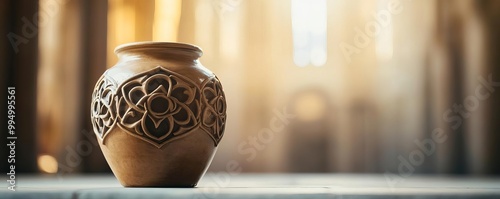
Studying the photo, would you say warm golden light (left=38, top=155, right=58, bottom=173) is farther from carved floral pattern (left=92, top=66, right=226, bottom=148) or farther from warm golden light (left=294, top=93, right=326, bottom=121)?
carved floral pattern (left=92, top=66, right=226, bottom=148)

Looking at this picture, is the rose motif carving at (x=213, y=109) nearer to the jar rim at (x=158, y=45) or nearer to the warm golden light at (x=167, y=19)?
the jar rim at (x=158, y=45)

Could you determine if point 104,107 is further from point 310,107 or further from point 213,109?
point 310,107

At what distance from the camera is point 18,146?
224 centimetres

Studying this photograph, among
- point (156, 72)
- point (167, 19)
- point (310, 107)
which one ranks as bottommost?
point (310, 107)

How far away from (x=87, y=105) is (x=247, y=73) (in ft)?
1.95

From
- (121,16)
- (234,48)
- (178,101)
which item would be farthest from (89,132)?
(178,101)

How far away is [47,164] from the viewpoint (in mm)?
2209

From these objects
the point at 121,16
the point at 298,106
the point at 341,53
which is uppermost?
the point at 121,16

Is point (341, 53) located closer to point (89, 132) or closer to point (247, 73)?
point (247, 73)

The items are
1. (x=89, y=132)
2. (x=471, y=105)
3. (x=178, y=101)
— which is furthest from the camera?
(x=89, y=132)

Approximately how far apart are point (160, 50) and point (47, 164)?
125 cm

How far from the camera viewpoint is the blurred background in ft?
6.91

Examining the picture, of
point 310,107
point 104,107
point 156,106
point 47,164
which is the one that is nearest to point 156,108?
point 156,106

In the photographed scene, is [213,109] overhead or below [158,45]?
below
